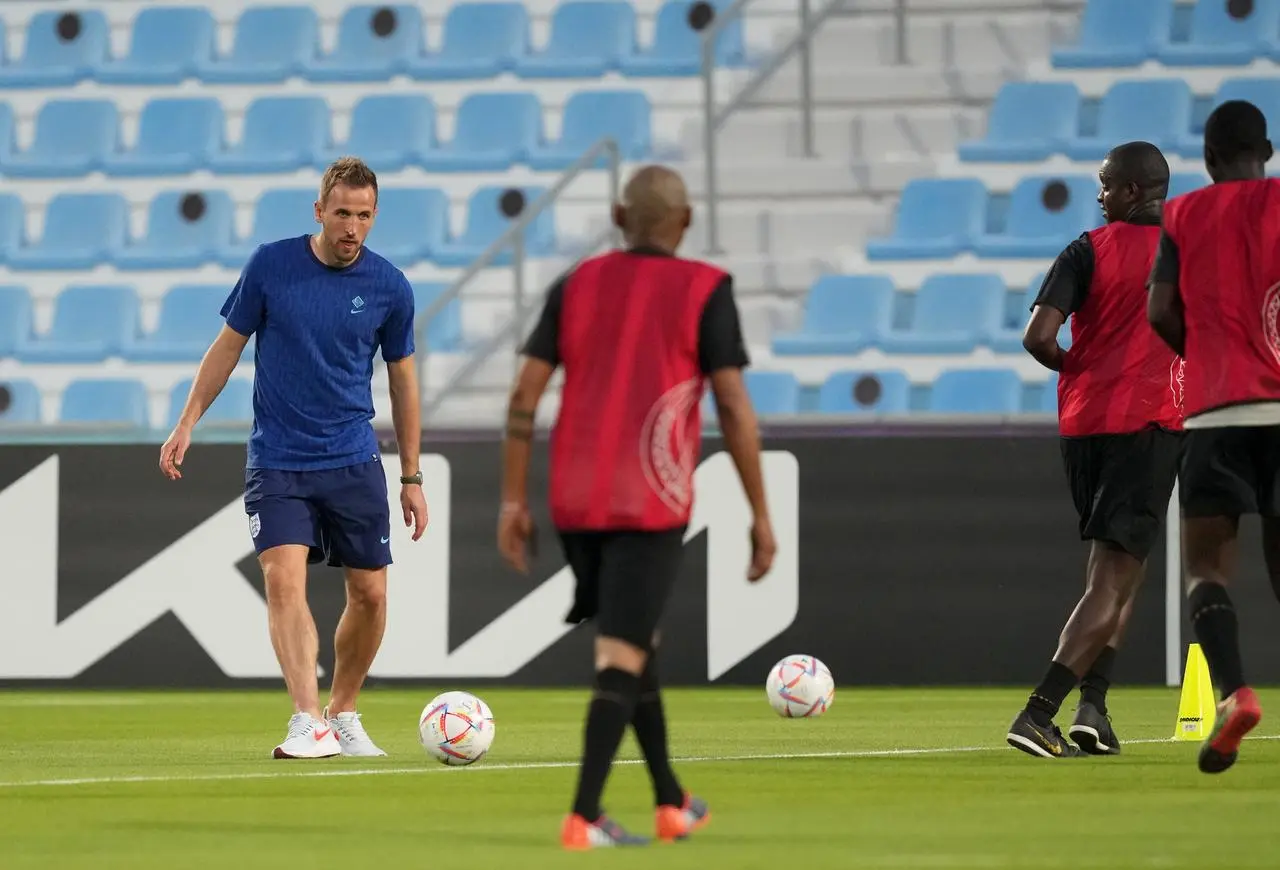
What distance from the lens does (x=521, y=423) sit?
5.92m

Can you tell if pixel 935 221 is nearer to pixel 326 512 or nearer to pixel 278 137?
pixel 278 137

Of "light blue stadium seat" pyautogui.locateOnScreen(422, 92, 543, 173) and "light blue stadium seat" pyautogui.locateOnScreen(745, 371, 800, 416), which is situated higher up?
"light blue stadium seat" pyautogui.locateOnScreen(422, 92, 543, 173)

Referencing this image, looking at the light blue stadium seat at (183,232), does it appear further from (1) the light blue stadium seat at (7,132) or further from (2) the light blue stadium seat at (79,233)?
(1) the light blue stadium seat at (7,132)

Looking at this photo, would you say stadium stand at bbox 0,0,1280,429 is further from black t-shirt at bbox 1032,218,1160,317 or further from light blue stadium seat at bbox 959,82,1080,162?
black t-shirt at bbox 1032,218,1160,317

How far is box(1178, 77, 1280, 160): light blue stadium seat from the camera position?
16.1 meters

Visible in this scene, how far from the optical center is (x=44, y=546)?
526 inches

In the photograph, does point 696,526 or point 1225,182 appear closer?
point 1225,182

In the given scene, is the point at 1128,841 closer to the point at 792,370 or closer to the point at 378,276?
the point at 378,276

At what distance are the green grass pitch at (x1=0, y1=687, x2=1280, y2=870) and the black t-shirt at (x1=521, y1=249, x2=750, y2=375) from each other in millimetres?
1153

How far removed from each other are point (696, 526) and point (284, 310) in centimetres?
481

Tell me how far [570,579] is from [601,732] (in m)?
7.70

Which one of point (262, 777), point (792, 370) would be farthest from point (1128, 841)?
point (792, 370)

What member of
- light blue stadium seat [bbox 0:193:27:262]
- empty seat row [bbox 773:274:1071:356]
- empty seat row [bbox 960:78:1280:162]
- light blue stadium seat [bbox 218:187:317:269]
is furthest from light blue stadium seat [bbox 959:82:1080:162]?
light blue stadium seat [bbox 0:193:27:262]

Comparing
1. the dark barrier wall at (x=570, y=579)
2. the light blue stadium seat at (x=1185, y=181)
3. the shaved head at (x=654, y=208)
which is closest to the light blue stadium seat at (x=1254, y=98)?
the light blue stadium seat at (x=1185, y=181)
